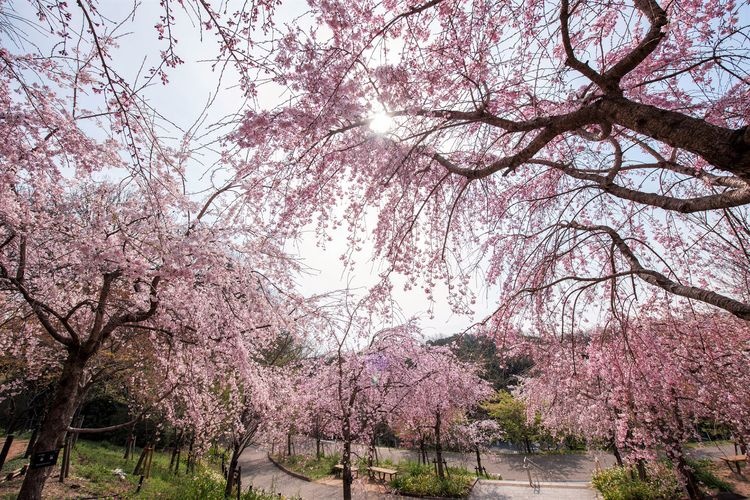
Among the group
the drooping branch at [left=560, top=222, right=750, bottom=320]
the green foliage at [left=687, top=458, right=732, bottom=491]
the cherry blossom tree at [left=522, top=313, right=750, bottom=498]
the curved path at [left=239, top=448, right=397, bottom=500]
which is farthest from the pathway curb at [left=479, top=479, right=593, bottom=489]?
→ the drooping branch at [left=560, top=222, right=750, bottom=320]

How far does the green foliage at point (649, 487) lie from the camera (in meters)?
9.86

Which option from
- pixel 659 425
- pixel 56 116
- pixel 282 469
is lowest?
pixel 282 469

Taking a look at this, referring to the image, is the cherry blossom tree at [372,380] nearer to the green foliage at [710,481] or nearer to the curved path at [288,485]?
the curved path at [288,485]

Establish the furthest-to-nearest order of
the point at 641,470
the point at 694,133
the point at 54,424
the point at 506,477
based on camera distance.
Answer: the point at 506,477 → the point at 641,470 → the point at 54,424 → the point at 694,133

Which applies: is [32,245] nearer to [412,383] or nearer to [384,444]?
[412,383]

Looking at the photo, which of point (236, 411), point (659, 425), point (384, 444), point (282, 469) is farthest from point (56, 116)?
point (384, 444)

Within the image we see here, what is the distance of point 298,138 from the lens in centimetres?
371

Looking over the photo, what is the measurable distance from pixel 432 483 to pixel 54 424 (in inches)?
456

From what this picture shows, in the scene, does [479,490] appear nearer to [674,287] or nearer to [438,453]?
[438,453]

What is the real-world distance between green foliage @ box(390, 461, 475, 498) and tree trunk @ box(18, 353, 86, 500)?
10952 mm

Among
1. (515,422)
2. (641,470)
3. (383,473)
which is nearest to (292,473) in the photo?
(383,473)

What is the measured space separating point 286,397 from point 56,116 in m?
8.93

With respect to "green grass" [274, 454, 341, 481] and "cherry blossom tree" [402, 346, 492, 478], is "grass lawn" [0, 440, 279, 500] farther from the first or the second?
"cherry blossom tree" [402, 346, 492, 478]

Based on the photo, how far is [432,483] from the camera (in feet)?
41.1
